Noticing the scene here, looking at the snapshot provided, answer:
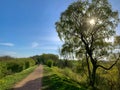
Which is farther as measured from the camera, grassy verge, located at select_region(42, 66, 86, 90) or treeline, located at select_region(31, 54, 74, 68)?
treeline, located at select_region(31, 54, 74, 68)

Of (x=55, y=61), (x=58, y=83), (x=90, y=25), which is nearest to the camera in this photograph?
(x=58, y=83)

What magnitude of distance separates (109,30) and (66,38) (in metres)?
6.01

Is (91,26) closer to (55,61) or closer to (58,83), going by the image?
(58,83)

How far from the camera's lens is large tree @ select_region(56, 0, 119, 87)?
23.3 meters

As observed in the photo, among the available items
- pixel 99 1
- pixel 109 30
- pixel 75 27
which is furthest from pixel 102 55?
pixel 99 1

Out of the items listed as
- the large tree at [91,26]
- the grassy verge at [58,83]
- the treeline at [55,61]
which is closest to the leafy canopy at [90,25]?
the large tree at [91,26]

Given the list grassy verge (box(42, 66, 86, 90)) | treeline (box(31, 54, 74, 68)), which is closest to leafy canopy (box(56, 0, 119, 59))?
grassy verge (box(42, 66, 86, 90))

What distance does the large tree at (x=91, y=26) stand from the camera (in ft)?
76.5

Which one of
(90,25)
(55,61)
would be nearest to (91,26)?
(90,25)

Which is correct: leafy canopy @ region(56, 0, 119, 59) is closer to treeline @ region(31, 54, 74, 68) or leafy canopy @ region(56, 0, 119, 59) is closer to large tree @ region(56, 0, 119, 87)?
large tree @ region(56, 0, 119, 87)

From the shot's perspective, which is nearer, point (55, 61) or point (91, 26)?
point (91, 26)

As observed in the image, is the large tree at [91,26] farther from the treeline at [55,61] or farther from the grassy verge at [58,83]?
the treeline at [55,61]

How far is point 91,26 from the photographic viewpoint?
2359 centimetres

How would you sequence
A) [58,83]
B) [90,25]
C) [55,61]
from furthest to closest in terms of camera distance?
[55,61], [90,25], [58,83]
